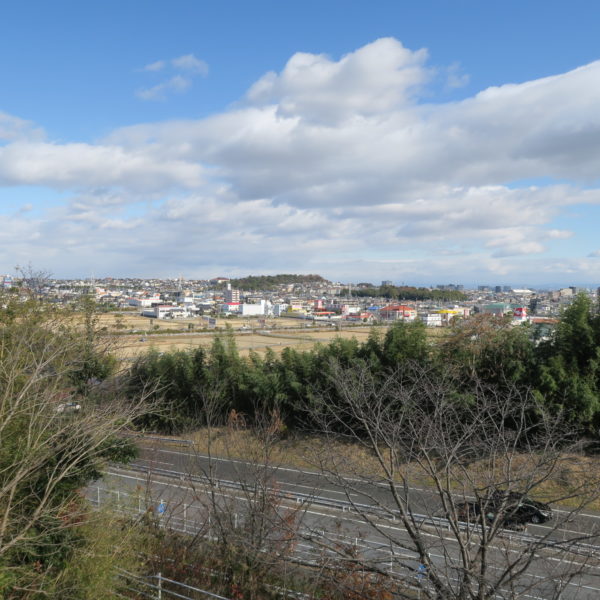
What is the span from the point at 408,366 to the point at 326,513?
4.29m

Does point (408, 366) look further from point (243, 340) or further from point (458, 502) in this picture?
point (243, 340)

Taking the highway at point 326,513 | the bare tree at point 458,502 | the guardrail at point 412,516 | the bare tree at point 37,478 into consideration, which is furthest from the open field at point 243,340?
the bare tree at point 37,478

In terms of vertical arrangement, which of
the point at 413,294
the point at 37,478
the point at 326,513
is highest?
the point at 413,294

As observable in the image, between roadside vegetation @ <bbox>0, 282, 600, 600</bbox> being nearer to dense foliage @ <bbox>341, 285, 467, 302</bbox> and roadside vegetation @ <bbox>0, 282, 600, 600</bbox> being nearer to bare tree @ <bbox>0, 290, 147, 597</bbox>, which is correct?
bare tree @ <bbox>0, 290, 147, 597</bbox>

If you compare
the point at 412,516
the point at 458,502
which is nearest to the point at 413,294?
the point at 458,502

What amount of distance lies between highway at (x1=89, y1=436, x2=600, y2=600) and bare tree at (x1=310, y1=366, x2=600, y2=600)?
0.30ft

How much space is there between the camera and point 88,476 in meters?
7.07

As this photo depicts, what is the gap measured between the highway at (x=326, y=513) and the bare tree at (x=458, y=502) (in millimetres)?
Result: 90

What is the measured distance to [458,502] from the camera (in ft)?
33.2

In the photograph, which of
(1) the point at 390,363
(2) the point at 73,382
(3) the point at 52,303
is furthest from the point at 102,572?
(1) the point at 390,363

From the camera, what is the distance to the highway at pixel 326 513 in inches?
249

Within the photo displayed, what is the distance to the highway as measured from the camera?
6316 millimetres

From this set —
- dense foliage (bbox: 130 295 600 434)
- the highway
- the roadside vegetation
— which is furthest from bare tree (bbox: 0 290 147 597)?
dense foliage (bbox: 130 295 600 434)

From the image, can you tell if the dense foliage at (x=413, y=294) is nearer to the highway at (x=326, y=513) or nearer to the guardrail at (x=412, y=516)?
the highway at (x=326, y=513)
